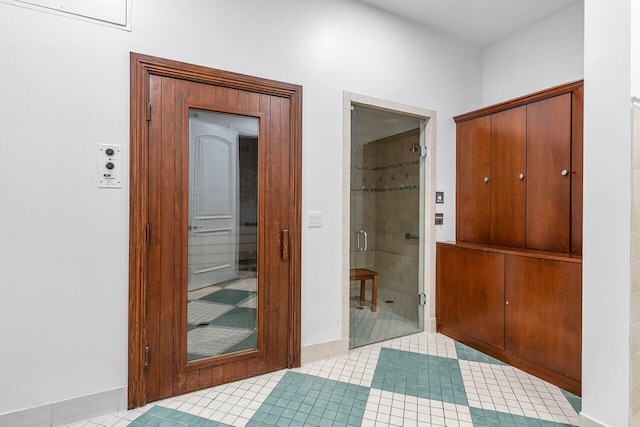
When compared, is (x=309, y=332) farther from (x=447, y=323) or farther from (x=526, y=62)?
(x=526, y=62)

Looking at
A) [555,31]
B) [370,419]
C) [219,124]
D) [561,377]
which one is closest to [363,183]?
[219,124]

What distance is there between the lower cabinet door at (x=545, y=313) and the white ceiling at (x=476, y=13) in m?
2.16

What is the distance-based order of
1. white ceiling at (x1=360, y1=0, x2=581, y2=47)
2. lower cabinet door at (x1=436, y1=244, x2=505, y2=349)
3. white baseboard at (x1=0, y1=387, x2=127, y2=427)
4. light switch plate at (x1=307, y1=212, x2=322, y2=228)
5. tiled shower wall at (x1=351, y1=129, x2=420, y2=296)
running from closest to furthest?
white baseboard at (x1=0, y1=387, x2=127, y2=427) → light switch plate at (x1=307, y1=212, x2=322, y2=228) → lower cabinet door at (x1=436, y1=244, x2=505, y2=349) → white ceiling at (x1=360, y1=0, x2=581, y2=47) → tiled shower wall at (x1=351, y1=129, x2=420, y2=296)

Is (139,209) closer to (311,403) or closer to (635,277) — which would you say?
(311,403)

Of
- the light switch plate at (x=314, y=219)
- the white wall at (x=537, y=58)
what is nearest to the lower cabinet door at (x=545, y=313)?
the light switch plate at (x=314, y=219)

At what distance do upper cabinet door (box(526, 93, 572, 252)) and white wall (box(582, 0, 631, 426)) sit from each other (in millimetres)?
725

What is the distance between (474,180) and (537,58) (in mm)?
1283

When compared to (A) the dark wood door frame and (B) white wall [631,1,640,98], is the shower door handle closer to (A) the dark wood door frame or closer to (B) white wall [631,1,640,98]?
(A) the dark wood door frame

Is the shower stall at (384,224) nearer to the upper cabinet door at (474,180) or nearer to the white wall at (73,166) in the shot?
the upper cabinet door at (474,180)

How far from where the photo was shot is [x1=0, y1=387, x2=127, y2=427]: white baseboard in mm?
1772

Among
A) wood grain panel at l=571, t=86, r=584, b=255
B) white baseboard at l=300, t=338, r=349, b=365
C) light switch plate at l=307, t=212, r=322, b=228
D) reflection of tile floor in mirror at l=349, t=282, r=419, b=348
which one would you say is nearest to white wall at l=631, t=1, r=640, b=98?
wood grain panel at l=571, t=86, r=584, b=255

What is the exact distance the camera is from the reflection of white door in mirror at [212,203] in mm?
2197

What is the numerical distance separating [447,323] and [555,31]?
2839 mm

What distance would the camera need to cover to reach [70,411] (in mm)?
1874
